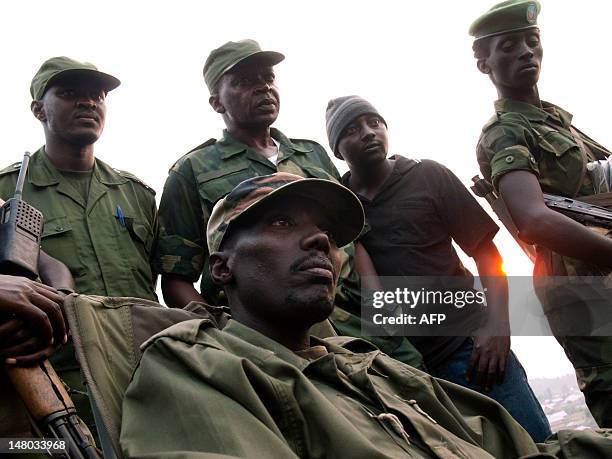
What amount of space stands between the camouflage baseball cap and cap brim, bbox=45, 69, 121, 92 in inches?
76.3

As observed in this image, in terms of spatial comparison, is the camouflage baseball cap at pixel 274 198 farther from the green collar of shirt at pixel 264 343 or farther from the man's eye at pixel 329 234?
the green collar of shirt at pixel 264 343

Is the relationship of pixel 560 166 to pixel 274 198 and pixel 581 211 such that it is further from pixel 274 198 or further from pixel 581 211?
pixel 274 198

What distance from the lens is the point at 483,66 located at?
4852 millimetres

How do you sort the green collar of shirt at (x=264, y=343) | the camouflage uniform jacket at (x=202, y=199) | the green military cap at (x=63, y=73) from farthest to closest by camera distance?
the green military cap at (x=63, y=73)
the camouflage uniform jacket at (x=202, y=199)
the green collar of shirt at (x=264, y=343)

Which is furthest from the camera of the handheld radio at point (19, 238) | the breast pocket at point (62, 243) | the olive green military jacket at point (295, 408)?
the breast pocket at point (62, 243)

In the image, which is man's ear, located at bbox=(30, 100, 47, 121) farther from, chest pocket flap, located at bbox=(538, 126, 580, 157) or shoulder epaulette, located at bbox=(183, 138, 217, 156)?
chest pocket flap, located at bbox=(538, 126, 580, 157)

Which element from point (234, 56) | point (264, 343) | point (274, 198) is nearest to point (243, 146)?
point (234, 56)

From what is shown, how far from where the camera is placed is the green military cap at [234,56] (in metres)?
4.78

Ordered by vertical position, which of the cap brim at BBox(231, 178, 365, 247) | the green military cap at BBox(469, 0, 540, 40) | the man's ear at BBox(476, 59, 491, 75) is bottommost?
the cap brim at BBox(231, 178, 365, 247)

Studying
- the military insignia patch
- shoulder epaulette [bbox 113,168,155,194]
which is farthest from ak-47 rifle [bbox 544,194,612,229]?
shoulder epaulette [bbox 113,168,155,194]

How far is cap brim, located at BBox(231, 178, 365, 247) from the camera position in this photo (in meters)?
3.14

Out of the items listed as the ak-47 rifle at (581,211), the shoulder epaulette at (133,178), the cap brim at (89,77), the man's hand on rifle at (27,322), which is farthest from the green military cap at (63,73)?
the ak-47 rifle at (581,211)

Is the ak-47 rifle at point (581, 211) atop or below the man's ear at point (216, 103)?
below

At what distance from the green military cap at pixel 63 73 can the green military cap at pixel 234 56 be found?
614mm
